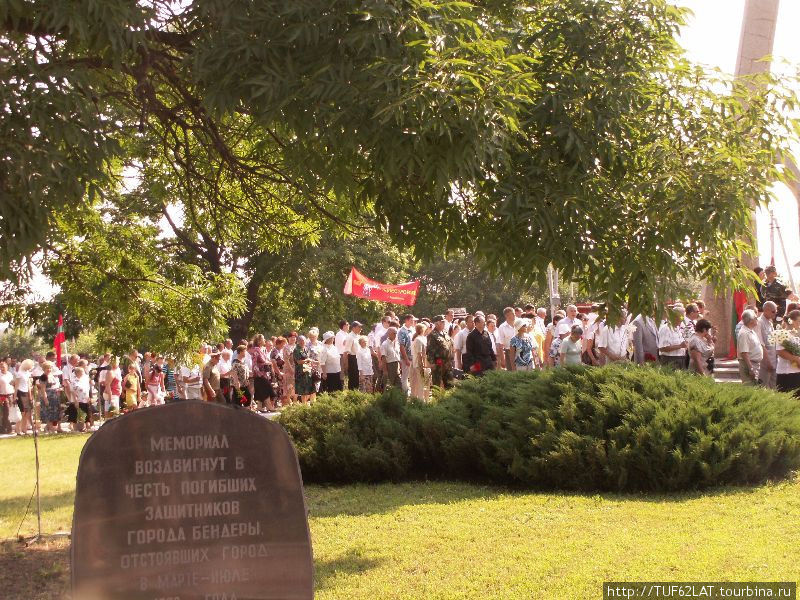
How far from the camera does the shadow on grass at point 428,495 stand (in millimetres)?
9688

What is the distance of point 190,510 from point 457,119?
102 inches

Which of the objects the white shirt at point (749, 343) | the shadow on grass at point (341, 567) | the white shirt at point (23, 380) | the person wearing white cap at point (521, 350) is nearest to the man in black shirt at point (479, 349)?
the person wearing white cap at point (521, 350)

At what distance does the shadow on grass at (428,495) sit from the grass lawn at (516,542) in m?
0.02

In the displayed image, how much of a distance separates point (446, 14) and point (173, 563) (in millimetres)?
3585

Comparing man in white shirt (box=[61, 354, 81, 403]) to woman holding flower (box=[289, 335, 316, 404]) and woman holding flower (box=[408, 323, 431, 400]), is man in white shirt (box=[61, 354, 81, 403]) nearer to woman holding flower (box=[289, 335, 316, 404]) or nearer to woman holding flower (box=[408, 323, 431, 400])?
woman holding flower (box=[289, 335, 316, 404])

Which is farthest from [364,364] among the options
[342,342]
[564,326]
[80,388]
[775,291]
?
[775,291]

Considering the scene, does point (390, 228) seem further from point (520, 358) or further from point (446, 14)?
point (520, 358)

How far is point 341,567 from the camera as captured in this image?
773 centimetres

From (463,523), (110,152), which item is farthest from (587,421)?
(110,152)

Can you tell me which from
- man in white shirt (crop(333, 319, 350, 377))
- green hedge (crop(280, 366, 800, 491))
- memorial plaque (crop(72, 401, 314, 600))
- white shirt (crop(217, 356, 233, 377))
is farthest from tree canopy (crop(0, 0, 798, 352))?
man in white shirt (crop(333, 319, 350, 377))

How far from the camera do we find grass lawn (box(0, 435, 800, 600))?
6.88 meters

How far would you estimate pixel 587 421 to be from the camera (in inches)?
406

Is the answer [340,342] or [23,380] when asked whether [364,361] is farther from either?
[23,380]

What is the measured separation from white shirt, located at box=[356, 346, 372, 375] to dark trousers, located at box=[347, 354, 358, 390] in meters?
0.44
